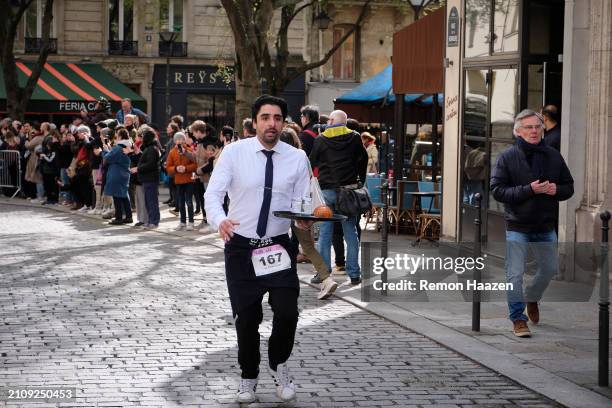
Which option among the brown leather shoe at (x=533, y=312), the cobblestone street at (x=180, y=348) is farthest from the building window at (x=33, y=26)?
the brown leather shoe at (x=533, y=312)

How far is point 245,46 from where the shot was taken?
71.2 feet

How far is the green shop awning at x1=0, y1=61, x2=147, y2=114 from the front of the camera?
37750 mm

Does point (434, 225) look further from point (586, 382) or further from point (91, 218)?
point (586, 382)

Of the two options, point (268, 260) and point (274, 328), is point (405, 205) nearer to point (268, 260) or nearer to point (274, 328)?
point (274, 328)

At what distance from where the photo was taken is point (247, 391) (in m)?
7.30

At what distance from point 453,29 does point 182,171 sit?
5328mm

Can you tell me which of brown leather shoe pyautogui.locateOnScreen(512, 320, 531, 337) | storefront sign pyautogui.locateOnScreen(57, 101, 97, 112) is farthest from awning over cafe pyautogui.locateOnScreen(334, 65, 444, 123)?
storefront sign pyautogui.locateOnScreen(57, 101, 97, 112)

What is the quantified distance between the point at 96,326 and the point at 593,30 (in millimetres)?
6319

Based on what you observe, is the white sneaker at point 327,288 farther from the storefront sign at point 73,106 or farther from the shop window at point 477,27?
the storefront sign at point 73,106

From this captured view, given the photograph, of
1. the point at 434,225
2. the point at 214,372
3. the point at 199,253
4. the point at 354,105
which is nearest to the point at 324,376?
the point at 214,372

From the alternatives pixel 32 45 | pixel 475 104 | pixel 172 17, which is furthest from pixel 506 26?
pixel 32 45

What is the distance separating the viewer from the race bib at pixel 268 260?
7.18 m

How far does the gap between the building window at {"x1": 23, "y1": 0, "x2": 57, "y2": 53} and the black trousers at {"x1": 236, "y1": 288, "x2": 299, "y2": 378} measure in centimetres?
3462

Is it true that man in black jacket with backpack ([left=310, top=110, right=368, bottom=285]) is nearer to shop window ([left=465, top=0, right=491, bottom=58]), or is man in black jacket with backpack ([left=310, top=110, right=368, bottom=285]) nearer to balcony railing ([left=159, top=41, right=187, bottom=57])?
shop window ([left=465, top=0, right=491, bottom=58])
